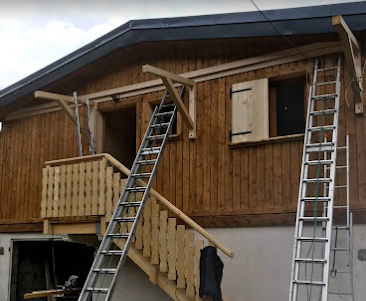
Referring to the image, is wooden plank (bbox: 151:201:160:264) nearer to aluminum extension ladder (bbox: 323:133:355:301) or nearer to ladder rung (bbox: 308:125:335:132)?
aluminum extension ladder (bbox: 323:133:355:301)

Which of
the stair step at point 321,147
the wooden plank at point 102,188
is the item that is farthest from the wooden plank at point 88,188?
the stair step at point 321,147

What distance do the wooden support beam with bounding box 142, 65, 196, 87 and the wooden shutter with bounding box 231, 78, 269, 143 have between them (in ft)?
2.93

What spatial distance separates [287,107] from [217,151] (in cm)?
146

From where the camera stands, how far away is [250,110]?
377 inches

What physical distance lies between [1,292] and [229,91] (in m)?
7.43

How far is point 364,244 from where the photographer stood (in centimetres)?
794

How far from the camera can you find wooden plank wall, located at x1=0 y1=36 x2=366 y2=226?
8.87 metres

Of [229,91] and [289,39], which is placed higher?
[289,39]

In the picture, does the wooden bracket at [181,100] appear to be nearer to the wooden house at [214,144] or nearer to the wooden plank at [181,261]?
the wooden house at [214,144]

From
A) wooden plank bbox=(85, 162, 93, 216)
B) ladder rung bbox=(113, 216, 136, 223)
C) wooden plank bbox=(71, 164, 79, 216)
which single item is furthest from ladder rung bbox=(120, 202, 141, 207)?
wooden plank bbox=(71, 164, 79, 216)

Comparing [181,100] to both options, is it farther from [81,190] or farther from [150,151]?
[81,190]

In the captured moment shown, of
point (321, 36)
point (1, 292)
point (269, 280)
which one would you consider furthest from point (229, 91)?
point (1, 292)

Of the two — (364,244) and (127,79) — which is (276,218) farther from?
(127,79)

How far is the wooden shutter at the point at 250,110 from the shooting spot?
939 centimetres
